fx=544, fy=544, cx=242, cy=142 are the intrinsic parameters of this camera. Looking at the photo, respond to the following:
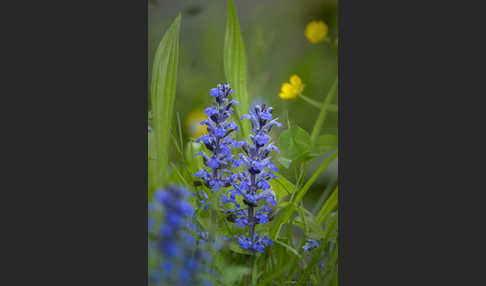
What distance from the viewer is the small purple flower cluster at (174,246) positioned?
2354 mm

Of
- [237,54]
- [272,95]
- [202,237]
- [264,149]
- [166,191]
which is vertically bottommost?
[202,237]

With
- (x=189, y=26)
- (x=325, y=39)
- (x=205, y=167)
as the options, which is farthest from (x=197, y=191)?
(x=325, y=39)

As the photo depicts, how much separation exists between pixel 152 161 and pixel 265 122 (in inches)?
22.5

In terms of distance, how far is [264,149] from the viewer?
2.51 m

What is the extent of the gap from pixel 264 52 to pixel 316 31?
0.27m

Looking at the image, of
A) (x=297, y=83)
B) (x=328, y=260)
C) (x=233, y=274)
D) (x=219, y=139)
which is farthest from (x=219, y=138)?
(x=328, y=260)

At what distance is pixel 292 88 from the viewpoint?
2576 mm

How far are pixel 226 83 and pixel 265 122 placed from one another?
0.86 feet

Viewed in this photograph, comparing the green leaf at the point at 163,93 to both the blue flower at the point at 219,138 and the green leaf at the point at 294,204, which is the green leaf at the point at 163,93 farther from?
the green leaf at the point at 294,204

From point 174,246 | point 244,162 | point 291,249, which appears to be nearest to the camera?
point 174,246

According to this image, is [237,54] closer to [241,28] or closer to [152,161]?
[241,28]

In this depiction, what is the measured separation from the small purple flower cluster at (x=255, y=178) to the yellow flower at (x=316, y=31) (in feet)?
1.31

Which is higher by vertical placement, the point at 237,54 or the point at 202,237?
the point at 237,54

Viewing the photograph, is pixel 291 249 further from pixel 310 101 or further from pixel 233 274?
pixel 310 101
